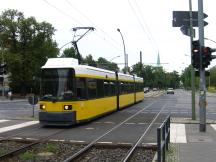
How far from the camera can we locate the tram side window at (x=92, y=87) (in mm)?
22375

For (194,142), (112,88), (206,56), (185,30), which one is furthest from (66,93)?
(112,88)

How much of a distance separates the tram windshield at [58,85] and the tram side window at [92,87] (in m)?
1.89

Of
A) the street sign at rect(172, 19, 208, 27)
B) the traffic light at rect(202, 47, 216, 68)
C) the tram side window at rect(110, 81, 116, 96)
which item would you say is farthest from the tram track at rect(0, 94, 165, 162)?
the tram side window at rect(110, 81, 116, 96)

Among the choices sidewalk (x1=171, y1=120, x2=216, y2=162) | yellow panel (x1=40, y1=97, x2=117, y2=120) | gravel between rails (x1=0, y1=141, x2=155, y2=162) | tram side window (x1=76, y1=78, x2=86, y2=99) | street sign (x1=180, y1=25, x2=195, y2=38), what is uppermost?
street sign (x1=180, y1=25, x2=195, y2=38)

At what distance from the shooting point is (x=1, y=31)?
263ft

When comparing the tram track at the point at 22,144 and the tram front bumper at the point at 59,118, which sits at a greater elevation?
the tram front bumper at the point at 59,118

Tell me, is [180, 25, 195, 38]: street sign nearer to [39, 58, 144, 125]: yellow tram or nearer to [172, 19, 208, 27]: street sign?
[172, 19, 208, 27]: street sign

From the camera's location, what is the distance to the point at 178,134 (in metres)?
18.1

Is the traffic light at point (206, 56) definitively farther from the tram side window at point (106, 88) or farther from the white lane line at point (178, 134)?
the tram side window at point (106, 88)

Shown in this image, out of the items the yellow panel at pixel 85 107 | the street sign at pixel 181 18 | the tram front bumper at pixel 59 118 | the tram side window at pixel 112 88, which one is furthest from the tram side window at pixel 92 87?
the tram side window at pixel 112 88

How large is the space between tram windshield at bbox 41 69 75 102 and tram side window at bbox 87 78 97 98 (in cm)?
189

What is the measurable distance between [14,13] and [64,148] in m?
71.5

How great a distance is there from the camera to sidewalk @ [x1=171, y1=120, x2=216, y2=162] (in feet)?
39.2

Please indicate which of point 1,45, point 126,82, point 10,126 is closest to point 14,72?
point 1,45
